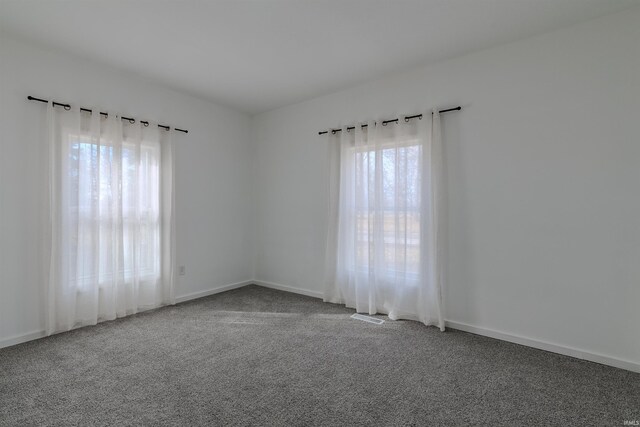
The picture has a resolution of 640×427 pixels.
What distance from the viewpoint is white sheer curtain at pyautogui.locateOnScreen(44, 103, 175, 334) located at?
9.75ft

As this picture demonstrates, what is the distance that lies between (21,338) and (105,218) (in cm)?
122

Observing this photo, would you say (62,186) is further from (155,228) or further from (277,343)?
(277,343)

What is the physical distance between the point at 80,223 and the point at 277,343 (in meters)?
2.24

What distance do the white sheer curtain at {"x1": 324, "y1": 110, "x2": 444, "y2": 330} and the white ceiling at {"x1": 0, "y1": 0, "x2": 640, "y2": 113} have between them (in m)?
0.74

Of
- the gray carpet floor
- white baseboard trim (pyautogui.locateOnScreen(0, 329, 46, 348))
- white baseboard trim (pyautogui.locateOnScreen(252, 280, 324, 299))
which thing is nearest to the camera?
the gray carpet floor

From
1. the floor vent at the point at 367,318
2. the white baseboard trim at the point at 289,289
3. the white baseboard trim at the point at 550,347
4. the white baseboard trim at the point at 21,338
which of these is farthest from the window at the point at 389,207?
the white baseboard trim at the point at 21,338

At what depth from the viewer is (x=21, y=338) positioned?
2.78m

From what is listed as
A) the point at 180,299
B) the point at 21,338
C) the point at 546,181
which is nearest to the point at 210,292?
the point at 180,299

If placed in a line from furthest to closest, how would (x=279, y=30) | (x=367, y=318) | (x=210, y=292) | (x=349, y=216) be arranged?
(x=210, y=292), (x=349, y=216), (x=367, y=318), (x=279, y=30)

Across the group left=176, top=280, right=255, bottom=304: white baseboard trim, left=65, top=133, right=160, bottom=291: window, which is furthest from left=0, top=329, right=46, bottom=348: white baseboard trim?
left=176, top=280, right=255, bottom=304: white baseboard trim

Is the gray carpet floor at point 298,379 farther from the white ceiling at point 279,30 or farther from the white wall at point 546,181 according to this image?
the white ceiling at point 279,30

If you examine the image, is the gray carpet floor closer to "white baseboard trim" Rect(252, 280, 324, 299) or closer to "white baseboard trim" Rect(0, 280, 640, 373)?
"white baseboard trim" Rect(0, 280, 640, 373)

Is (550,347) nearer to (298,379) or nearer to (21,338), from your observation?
(298,379)

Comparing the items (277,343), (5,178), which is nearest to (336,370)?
(277,343)
